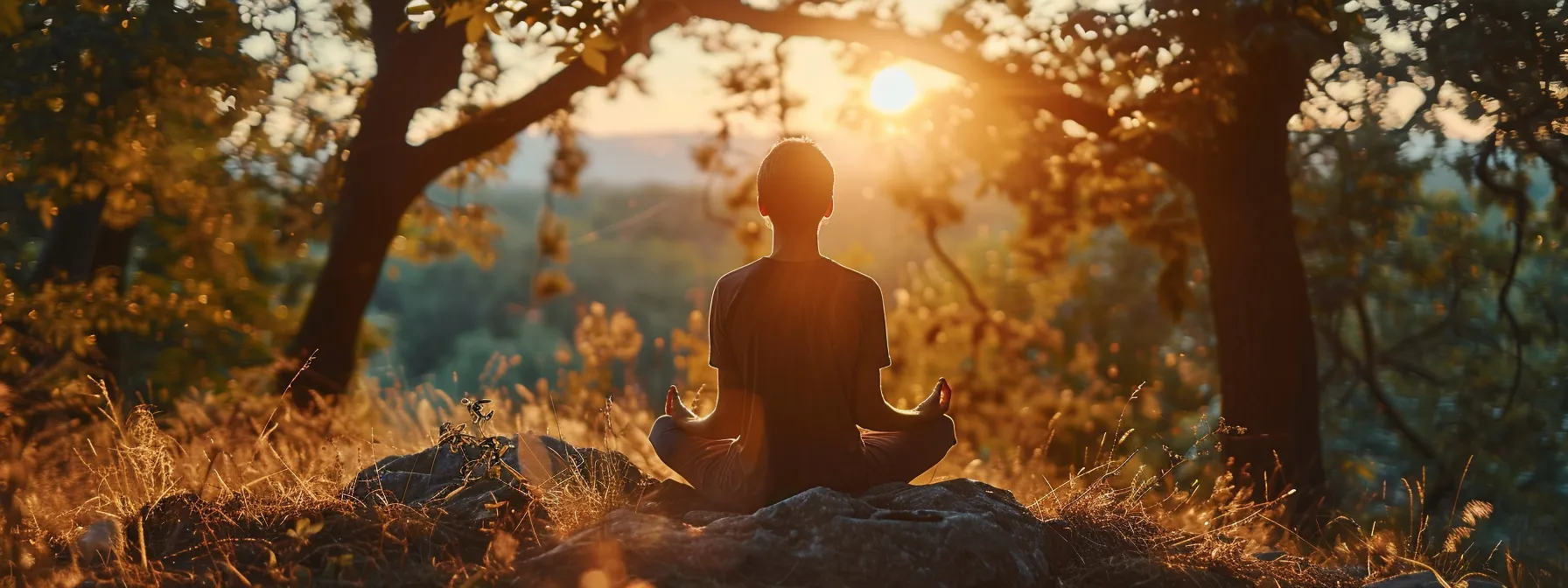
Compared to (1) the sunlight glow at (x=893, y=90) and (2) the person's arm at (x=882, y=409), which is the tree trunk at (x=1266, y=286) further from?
(2) the person's arm at (x=882, y=409)

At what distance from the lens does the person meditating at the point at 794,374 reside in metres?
4.49

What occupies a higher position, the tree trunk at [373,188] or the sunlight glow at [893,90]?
the sunlight glow at [893,90]

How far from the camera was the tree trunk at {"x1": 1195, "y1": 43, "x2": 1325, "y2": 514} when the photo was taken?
25.8 feet

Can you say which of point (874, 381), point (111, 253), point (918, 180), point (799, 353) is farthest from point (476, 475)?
point (918, 180)

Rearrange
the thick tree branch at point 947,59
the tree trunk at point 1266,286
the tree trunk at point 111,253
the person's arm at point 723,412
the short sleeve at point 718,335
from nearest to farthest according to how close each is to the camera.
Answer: the short sleeve at point 718,335, the person's arm at point 723,412, the tree trunk at point 1266,286, the thick tree branch at point 947,59, the tree trunk at point 111,253

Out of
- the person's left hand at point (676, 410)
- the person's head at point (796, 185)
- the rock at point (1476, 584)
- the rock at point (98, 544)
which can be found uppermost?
the person's head at point (796, 185)

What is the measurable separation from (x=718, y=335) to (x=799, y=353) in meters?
0.34

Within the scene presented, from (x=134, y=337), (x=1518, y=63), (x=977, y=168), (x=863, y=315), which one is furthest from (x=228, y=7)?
(x=134, y=337)

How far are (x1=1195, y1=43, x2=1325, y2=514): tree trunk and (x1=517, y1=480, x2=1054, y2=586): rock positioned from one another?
14.0 feet

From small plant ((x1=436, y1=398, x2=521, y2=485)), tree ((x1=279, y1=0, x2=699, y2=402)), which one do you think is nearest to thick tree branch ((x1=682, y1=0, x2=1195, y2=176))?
tree ((x1=279, y1=0, x2=699, y2=402))

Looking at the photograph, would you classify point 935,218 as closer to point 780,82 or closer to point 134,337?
point 780,82

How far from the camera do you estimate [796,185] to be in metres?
4.39

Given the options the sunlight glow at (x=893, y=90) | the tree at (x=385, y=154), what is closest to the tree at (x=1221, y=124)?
the sunlight glow at (x=893, y=90)

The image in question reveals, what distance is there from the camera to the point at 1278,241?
791cm
